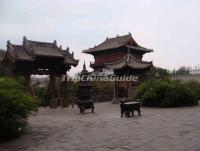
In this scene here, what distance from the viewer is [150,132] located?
1080 cm

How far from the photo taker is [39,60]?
23.2m

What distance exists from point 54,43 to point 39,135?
15.6 m

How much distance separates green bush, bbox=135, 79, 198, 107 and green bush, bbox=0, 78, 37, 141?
1278 centimetres

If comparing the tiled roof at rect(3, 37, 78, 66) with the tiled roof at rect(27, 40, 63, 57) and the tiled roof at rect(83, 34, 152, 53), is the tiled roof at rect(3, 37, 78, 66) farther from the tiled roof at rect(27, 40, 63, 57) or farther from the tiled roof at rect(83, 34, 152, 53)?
the tiled roof at rect(83, 34, 152, 53)

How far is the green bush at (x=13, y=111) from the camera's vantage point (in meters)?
9.96

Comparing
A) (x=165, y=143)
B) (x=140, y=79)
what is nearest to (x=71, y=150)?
(x=165, y=143)

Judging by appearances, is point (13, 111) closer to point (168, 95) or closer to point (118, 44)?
point (168, 95)

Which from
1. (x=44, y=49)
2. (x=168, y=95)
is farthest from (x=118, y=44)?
(x=168, y=95)

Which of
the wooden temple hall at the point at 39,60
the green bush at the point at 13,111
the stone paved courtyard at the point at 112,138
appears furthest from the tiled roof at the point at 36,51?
the green bush at the point at 13,111

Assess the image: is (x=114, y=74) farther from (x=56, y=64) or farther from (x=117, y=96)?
(x=56, y=64)

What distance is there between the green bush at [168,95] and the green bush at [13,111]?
41.9ft

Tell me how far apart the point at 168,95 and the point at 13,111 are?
13.8m

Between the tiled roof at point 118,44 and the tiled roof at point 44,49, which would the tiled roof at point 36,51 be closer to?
the tiled roof at point 44,49

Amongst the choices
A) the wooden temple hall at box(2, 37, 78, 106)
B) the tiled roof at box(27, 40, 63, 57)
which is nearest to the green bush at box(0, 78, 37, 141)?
the wooden temple hall at box(2, 37, 78, 106)
